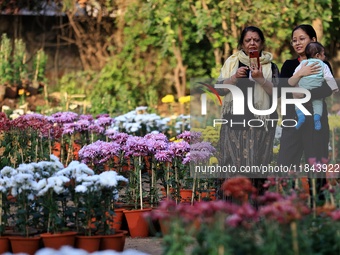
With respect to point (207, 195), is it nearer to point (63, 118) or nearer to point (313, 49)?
point (313, 49)

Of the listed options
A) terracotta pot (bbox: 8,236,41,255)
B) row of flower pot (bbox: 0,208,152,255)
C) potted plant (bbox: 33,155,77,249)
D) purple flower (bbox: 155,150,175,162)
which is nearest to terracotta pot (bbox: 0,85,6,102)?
purple flower (bbox: 155,150,175,162)

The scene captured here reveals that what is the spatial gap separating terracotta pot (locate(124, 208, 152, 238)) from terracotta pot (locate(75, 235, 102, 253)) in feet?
3.48

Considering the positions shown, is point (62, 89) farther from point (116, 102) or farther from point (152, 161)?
point (152, 161)

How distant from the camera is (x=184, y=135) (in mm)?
8305

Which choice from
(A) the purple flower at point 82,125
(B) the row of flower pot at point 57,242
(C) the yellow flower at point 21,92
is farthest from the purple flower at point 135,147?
(C) the yellow flower at point 21,92

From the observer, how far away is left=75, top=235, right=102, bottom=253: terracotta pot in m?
6.49

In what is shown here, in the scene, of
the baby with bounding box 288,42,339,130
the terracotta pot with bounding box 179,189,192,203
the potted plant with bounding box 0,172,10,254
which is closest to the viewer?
the potted plant with bounding box 0,172,10,254

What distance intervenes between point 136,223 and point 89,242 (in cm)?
112

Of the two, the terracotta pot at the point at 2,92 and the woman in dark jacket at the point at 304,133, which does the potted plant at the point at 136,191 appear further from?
the terracotta pot at the point at 2,92

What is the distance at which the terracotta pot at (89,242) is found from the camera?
6.49 meters

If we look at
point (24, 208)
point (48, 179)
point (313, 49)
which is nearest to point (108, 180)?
point (48, 179)

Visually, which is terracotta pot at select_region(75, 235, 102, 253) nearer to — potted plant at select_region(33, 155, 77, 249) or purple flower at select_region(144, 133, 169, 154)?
potted plant at select_region(33, 155, 77, 249)

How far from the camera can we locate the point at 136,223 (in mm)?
7582

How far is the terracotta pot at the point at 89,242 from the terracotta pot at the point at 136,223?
1.06 m
